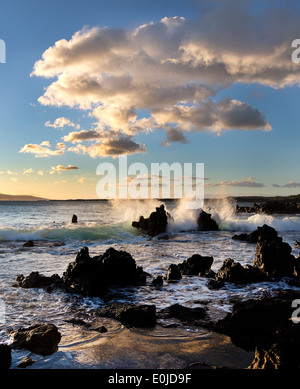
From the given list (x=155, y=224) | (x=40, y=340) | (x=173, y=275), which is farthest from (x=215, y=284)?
(x=155, y=224)

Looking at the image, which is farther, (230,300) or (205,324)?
(230,300)

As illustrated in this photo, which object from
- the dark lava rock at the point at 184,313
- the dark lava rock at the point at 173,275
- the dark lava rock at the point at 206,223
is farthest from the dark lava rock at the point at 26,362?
the dark lava rock at the point at 206,223

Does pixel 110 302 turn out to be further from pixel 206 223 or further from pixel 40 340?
pixel 206 223

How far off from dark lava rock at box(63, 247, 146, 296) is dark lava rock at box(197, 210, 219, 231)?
24.4 m

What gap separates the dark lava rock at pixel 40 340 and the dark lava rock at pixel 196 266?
300 inches

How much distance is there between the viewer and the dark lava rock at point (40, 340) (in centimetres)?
586

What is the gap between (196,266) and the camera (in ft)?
42.5

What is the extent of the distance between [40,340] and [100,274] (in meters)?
5.29

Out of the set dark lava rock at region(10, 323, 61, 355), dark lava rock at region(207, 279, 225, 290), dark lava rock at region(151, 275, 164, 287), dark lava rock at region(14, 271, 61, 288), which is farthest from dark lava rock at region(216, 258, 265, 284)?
dark lava rock at region(10, 323, 61, 355)

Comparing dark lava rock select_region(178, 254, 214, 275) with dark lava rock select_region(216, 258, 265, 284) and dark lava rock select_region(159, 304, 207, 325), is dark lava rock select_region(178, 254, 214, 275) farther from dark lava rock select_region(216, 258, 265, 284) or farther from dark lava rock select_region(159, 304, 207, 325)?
dark lava rock select_region(159, 304, 207, 325)
